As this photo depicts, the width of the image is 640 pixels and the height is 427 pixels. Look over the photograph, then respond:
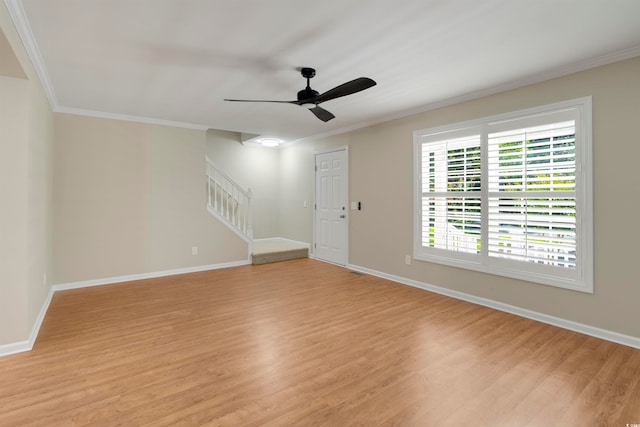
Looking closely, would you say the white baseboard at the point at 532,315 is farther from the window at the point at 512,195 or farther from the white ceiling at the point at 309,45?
the white ceiling at the point at 309,45

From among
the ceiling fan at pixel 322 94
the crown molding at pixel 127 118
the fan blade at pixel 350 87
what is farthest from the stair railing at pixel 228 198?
the fan blade at pixel 350 87

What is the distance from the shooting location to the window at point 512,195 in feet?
10.2

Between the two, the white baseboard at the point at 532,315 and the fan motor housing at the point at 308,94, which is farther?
the fan motor housing at the point at 308,94

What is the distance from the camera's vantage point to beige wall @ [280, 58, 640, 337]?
2832 millimetres

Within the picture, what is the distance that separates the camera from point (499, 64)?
302 cm

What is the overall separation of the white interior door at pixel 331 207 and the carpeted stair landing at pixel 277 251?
357mm

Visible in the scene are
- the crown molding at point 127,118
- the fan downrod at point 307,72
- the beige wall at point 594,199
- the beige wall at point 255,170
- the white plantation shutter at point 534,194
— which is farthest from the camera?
the beige wall at point 255,170

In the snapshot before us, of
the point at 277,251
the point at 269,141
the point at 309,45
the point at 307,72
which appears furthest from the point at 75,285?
the point at 309,45

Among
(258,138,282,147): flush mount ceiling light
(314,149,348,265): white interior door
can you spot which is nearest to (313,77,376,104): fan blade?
(314,149,348,265): white interior door

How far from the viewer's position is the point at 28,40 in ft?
8.25

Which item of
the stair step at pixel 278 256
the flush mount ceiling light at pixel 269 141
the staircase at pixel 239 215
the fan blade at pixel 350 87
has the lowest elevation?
the stair step at pixel 278 256

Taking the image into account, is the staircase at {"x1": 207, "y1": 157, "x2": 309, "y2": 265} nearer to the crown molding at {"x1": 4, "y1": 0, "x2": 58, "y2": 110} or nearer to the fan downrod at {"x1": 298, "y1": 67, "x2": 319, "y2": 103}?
the crown molding at {"x1": 4, "y1": 0, "x2": 58, "y2": 110}

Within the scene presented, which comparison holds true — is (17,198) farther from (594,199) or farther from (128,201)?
(594,199)

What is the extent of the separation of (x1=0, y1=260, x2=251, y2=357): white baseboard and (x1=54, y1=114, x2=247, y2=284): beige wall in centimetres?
7
